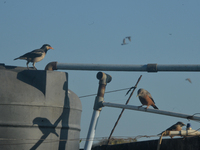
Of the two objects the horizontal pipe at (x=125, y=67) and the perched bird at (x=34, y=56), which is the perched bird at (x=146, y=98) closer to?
the horizontal pipe at (x=125, y=67)

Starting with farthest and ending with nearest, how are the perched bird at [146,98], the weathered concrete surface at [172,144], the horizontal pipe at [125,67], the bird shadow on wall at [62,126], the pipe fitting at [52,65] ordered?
1. the pipe fitting at [52,65]
2. the horizontal pipe at [125,67]
3. the perched bird at [146,98]
4. the bird shadow on wall at [62,126]
5. the weathered concrete surface at [172,144]

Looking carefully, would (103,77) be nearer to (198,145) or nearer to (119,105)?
(119,105)

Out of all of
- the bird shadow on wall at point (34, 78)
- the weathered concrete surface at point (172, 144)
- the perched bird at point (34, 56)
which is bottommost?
the weathered concrete surface at point (172, 144)

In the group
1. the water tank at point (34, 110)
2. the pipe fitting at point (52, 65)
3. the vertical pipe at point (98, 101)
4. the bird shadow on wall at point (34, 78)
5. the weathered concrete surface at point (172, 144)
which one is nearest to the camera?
the weathered concrete surface at point (172, 144)

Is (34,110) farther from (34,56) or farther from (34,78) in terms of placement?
(34,56)

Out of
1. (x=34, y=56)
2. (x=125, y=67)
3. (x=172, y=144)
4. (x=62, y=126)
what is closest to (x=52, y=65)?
(x=34, y=56)

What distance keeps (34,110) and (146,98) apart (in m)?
4.13

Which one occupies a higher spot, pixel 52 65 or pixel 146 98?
pixel 52 65

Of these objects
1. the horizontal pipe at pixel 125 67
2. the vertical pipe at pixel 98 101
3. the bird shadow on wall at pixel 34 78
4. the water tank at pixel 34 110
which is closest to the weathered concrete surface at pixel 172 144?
the vertical pipe at pixel 98 101

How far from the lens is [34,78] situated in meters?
12.4

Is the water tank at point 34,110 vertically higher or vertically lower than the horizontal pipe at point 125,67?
lower

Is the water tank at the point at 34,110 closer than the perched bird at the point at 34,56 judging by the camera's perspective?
Yes

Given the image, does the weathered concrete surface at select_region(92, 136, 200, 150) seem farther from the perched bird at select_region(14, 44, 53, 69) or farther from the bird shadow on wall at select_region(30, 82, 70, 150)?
the perched bird at select_region(14, 44, 53, 69)

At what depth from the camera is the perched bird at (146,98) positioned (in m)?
12.9
